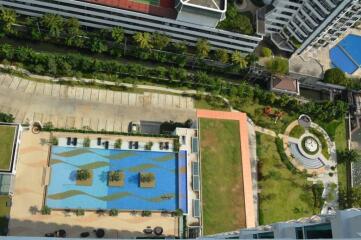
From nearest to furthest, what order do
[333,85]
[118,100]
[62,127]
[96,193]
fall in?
1. [96,193]
2. [62,127]
3. [118,100]
4. [333,85]

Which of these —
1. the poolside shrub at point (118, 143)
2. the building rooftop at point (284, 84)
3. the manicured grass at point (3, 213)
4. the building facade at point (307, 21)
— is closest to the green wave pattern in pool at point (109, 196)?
the manicured grass at point (3, 213)

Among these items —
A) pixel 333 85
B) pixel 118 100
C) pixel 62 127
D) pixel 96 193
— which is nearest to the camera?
pixel 96 193

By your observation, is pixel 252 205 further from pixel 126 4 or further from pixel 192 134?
pixel 126 4

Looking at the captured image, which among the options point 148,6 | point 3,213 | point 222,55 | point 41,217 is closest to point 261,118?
point 222,55

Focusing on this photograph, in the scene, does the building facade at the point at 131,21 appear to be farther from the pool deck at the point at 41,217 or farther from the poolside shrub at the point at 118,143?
the pool deck at the point at 41,217

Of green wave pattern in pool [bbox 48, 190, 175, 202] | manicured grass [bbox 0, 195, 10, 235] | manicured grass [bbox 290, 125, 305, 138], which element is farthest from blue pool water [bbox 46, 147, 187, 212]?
manicured grass [bbox 290, 125, 305, 138]

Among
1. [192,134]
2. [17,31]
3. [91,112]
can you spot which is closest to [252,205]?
[192,134]
